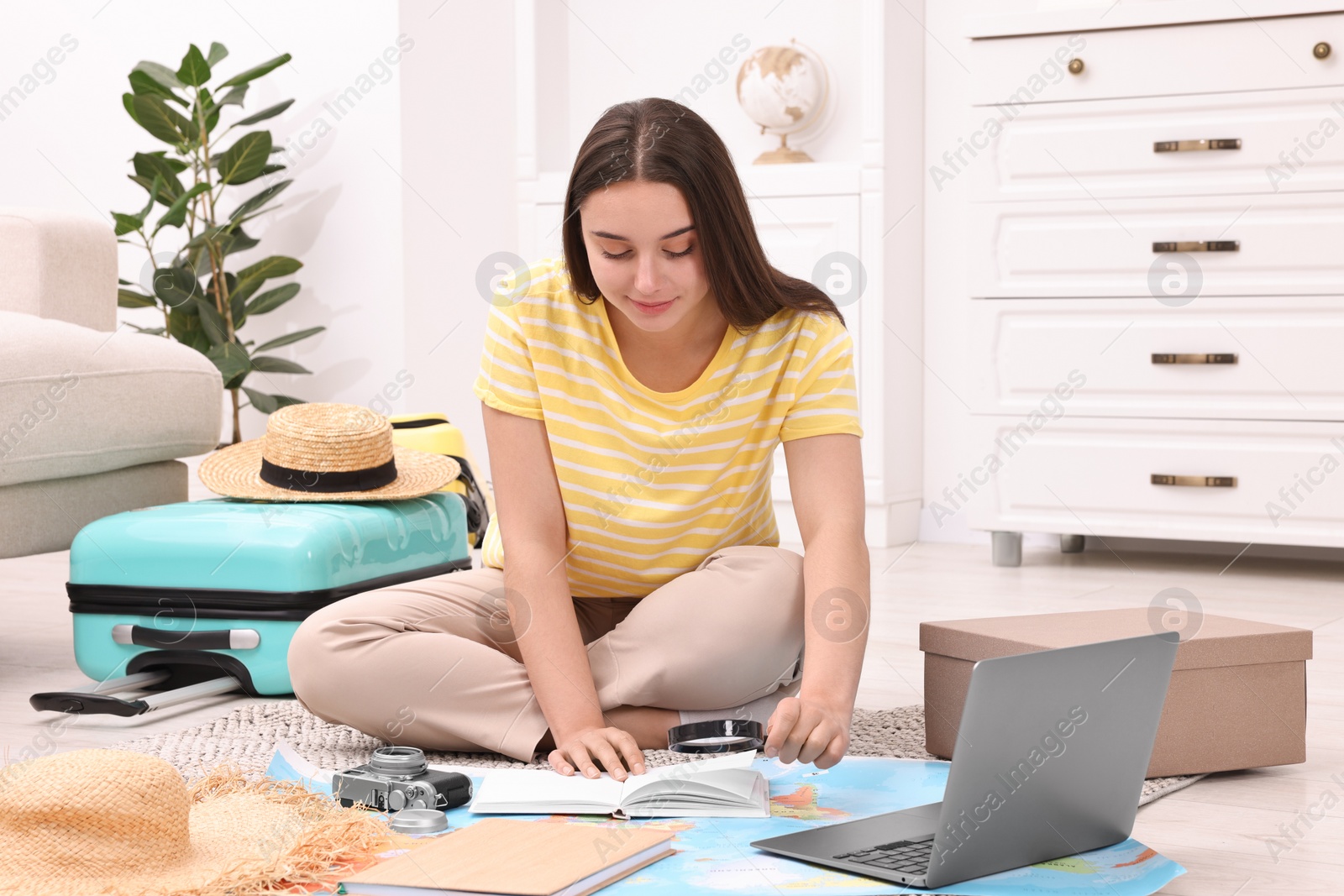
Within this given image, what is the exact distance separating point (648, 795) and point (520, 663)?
0.35 m

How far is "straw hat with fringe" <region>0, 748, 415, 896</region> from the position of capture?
93 cm

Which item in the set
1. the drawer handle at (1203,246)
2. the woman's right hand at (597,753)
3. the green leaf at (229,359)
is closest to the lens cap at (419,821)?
the woman's right hand at (597,753)

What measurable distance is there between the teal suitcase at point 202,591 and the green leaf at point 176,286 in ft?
4.76

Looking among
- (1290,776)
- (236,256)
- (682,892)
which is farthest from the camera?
(236,256)

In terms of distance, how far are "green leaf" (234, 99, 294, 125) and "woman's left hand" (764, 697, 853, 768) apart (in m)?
2.37

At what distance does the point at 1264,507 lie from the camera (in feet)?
8.41

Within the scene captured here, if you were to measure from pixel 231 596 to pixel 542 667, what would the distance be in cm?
59

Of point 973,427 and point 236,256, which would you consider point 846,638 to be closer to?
point 973,427

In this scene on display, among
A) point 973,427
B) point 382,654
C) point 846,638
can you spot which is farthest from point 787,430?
point 973,427

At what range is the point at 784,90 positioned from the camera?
3.18 m

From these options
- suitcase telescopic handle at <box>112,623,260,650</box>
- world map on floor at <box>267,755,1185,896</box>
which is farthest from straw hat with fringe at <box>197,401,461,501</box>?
world map on floor at <box>267,755,1185,896</box>

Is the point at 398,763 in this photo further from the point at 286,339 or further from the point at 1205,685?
the point at 286,339

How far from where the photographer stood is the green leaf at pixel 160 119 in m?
3.06

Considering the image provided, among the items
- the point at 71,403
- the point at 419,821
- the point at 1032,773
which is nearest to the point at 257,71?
the point at 71,403
